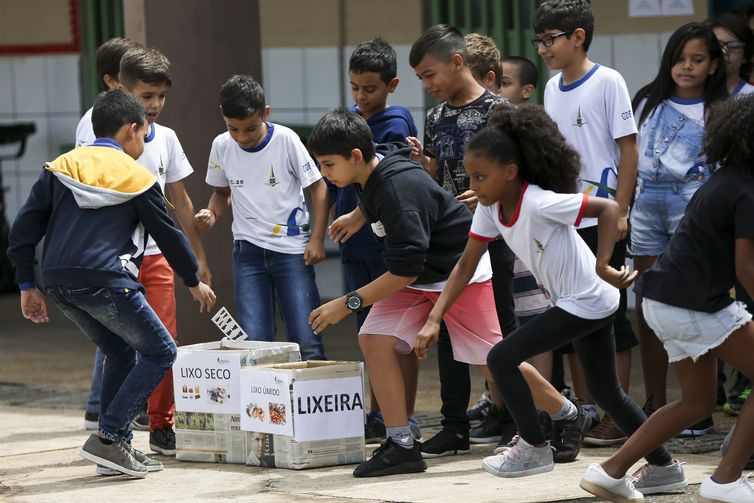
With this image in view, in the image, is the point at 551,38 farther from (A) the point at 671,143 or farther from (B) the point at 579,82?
(A) the point at 671,143

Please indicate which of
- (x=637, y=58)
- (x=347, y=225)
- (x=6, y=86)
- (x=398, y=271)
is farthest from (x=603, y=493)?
(x=6, y=86)

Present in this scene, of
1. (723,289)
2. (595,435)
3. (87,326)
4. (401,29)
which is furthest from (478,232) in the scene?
(401,29)

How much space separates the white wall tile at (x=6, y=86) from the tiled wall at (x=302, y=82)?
9.25 ft

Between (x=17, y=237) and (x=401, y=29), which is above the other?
(x=401, y=29)

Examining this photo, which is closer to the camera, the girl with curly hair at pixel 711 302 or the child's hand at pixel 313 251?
the girl with curly hair at pixel 711 302

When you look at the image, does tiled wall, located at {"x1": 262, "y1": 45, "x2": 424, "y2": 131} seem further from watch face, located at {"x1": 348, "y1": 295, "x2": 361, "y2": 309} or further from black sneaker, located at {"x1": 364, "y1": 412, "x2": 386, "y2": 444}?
watch face, located at {"x1": 348, "y1": 295, "x2": 361, "y2": 309}

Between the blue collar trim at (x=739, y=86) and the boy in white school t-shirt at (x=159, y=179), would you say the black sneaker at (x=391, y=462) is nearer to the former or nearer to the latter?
the boy in white school t-shirt at (x=159, y=179)

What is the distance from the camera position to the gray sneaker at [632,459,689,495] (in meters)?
4.84

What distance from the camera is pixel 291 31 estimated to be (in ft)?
36.1

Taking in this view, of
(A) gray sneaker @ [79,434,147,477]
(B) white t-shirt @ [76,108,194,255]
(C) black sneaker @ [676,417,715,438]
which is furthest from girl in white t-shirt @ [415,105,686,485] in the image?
(B) white t-shirt @ [76,108,194,255]

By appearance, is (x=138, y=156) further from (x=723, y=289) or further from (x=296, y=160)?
(x=723, y=289)

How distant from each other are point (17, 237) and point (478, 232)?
1.85 metres

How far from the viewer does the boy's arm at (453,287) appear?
5000 mm

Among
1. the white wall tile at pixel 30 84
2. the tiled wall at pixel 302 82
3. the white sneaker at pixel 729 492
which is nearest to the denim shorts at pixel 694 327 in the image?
the white sneaker at pixel 729 492
